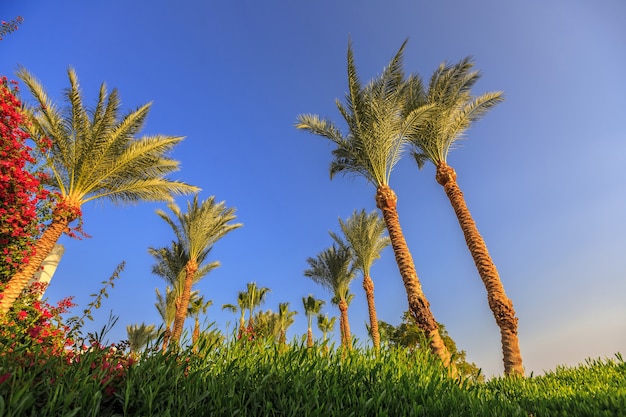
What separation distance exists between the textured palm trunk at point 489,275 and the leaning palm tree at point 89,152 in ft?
34.9

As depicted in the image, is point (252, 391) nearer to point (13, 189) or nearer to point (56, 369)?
point (56, 369)

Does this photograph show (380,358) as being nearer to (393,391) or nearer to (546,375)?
(393,391)

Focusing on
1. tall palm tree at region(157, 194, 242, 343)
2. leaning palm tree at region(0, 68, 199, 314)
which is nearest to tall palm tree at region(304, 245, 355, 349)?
tall palm tree at region(157, 194, 242, 343)

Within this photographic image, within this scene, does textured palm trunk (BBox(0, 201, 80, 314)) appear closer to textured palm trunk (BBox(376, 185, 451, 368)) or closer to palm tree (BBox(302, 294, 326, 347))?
textured palm trunk (BBox(376, 185, 451, 368))

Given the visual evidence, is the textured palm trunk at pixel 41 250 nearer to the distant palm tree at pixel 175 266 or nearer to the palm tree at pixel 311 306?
the distant palm tree at pixel 175 266

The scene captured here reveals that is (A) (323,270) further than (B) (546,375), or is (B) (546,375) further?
(A) (323,270)

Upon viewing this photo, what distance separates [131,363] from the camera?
3254 millimetres

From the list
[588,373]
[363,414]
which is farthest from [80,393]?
[588,373]

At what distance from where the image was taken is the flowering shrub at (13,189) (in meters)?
9.27

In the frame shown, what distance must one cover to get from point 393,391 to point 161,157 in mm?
13421

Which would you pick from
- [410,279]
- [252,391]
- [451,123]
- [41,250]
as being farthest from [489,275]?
[41,250]

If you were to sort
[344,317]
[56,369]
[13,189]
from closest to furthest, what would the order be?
[56,369] < [13,189] < [344,317]

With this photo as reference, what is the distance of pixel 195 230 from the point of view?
2034cm

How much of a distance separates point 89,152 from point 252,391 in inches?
472
